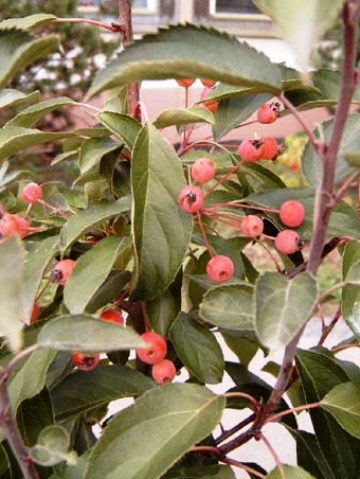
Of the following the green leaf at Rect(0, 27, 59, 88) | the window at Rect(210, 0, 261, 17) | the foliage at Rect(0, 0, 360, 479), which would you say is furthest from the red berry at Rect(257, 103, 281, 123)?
the window at Rect(210, 0, 261, 17)

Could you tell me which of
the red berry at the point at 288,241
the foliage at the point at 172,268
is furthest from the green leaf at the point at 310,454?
the red berry at the point at 288,241

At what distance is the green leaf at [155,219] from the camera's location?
478 mm

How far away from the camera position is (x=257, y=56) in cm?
37

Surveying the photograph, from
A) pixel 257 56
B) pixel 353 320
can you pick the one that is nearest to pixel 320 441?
pixel 353 320

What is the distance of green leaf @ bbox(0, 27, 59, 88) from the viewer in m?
0.39

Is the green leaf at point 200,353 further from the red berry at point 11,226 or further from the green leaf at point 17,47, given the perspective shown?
the green leaf at point 17,47

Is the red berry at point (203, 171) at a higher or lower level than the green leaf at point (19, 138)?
lower

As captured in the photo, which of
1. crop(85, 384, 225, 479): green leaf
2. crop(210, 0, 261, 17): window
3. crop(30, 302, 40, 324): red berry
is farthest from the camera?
crop(210, 0, 261, 17): window

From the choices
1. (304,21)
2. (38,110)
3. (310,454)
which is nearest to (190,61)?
(304,21)

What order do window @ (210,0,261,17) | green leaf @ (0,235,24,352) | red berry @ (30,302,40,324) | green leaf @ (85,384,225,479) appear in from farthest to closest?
window @ (210,0,261,17), red berry @ (30,302,40,324), green leaf @ (85,384,225,479), green leaf @ (0,235,24,352)

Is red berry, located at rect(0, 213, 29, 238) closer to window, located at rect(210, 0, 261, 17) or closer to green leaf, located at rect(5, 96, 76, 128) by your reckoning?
green leaf, located at rect(5, 96, 76, 128)

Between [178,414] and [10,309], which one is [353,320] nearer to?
[178,414]

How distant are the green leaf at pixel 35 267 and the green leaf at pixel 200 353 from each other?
12 cm

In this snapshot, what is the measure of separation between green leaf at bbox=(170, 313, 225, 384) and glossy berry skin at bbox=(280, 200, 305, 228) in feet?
0.39
